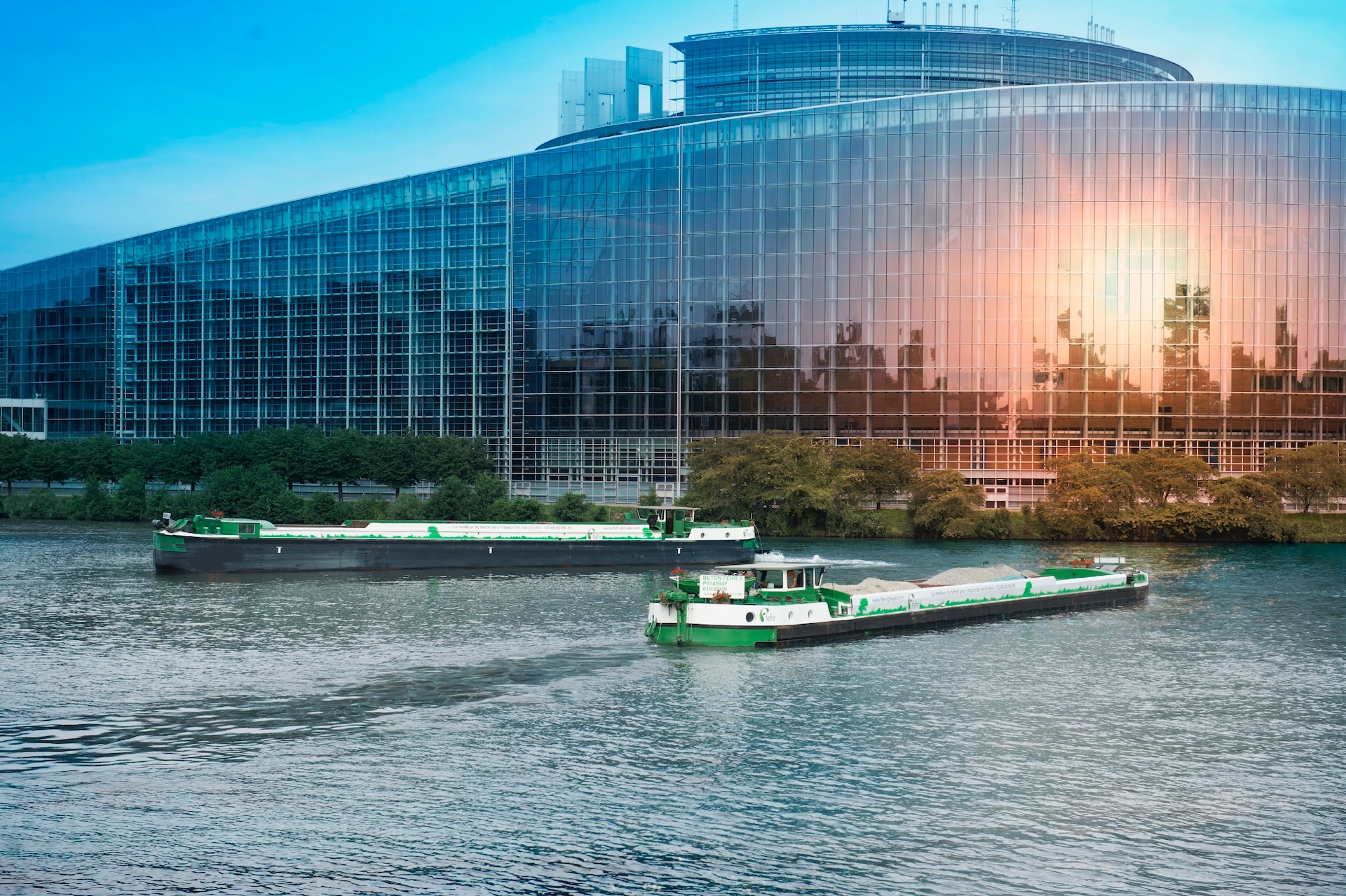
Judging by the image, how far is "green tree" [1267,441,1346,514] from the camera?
468 feet

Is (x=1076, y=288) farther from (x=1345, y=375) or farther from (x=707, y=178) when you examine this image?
(x=707, y=178)

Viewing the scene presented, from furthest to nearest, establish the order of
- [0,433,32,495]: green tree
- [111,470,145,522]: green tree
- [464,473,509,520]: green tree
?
[0,433,32,495]: green tree → [111,470,145,522]: green tree → [464,473,509,520]: green tree

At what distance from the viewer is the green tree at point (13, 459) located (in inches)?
7141

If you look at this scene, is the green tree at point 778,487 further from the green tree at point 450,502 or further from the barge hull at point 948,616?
the barge hull at point 948,616

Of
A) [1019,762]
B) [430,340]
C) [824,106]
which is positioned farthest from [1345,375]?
[1019,762]

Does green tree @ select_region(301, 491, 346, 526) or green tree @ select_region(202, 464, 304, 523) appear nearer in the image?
green tree @ select_region(301, 491, 346, 526)

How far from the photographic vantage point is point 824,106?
529 ft

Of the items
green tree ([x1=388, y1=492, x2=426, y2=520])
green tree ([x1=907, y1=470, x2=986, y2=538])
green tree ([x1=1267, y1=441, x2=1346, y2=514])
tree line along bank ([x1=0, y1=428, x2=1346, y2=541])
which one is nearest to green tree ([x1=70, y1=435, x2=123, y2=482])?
tree line along bank ([x1=0, y1=428, x2=1346, y2=541])

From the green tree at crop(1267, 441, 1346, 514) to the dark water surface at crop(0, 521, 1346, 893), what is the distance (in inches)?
2724

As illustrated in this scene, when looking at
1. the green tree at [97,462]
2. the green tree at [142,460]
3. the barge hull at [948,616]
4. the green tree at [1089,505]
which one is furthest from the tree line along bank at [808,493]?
the barge hull at [948,616]

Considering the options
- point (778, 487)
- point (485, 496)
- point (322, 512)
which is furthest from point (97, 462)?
point (778, 487)

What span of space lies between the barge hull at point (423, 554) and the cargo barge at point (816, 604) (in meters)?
29.7

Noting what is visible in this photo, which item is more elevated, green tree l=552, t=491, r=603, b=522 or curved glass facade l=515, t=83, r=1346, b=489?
curved glass facade l=515, t=83, r=1346, b=489

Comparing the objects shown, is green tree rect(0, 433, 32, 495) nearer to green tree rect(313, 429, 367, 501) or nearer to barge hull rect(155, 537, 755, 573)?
green tree rect(313, 429, 367, 501)
